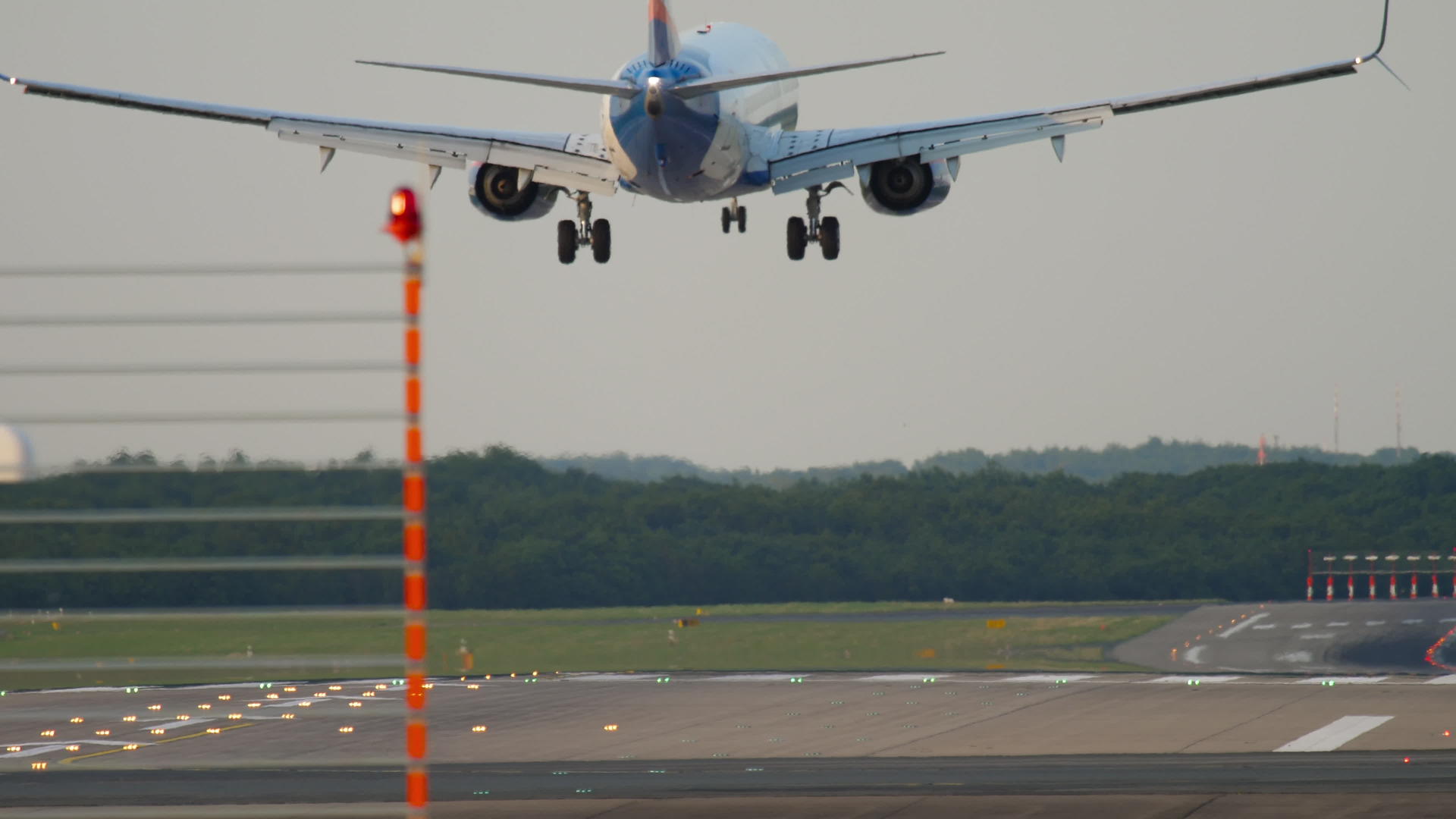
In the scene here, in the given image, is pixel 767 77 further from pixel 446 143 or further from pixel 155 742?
pixel 155 742

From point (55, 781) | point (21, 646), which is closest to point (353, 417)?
point (55, 781)

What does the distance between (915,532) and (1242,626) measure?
140 feet

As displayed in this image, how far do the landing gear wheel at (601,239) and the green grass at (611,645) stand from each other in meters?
31.1

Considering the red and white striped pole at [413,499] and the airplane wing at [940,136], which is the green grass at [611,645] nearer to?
the airplane wing at [940,136]

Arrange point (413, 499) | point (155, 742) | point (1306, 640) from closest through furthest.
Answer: point (413, 499) → point (155, 742) → point (1306, 640)

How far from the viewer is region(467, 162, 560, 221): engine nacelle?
50688mm

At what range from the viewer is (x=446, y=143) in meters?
48.3

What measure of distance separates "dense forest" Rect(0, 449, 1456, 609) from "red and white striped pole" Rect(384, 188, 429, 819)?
78.3 m

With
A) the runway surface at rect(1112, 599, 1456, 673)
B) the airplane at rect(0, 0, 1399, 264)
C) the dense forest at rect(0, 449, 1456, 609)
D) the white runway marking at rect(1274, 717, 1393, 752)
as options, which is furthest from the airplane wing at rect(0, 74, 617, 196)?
the dense forest at rect(0, 449, 1456, 609)

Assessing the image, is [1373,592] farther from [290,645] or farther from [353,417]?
[353,417]

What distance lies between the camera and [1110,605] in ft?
349

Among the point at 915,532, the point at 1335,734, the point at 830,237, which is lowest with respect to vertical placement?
the point at 1335,734

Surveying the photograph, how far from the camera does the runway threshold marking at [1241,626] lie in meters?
83.6

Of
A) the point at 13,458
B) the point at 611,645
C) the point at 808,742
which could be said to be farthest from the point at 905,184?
the point at 611,645
